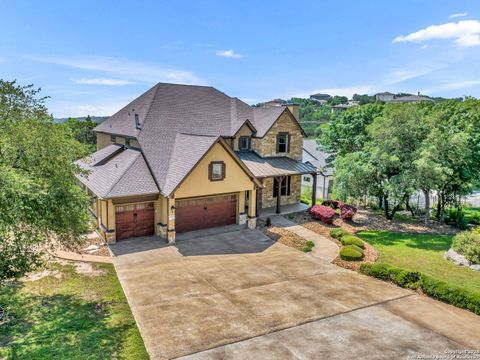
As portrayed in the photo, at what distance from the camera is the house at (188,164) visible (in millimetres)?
21812

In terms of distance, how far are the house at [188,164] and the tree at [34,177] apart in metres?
3.52

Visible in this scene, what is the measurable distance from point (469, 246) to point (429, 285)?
6994mm

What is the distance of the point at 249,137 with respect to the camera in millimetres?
30641

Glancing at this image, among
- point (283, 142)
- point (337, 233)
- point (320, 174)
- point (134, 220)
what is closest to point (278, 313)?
point (337, 233)

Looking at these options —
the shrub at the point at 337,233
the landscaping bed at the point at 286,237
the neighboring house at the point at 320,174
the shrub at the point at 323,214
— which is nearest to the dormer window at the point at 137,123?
the landscaping bed at the point at 286,237

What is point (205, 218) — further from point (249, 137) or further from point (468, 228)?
point (468, 228)

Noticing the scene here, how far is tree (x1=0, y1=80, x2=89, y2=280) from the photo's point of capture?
1173cm

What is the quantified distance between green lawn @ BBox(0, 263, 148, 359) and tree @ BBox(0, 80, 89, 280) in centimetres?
190

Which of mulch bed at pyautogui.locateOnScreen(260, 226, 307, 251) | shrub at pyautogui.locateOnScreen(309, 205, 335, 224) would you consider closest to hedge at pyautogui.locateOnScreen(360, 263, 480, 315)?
mulch bed at pyautogui.locateOnScreen(260, 226, 307, 251)

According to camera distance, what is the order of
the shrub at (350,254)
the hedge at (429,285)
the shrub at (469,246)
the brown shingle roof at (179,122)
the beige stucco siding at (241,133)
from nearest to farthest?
the hedge at (429,285) < the shrub at (350,254) < the shrub at (469,246) < the brown shingle roof at (179,122) < the beige stucco siding at (241,133)

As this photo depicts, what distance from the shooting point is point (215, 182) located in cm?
2309

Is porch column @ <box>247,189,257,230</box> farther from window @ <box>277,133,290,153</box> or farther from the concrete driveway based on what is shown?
window @ <box>277,133,290,153</box>

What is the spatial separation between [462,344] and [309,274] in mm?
7109

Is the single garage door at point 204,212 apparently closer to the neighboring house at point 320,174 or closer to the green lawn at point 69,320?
the green lawn at point 69,320
